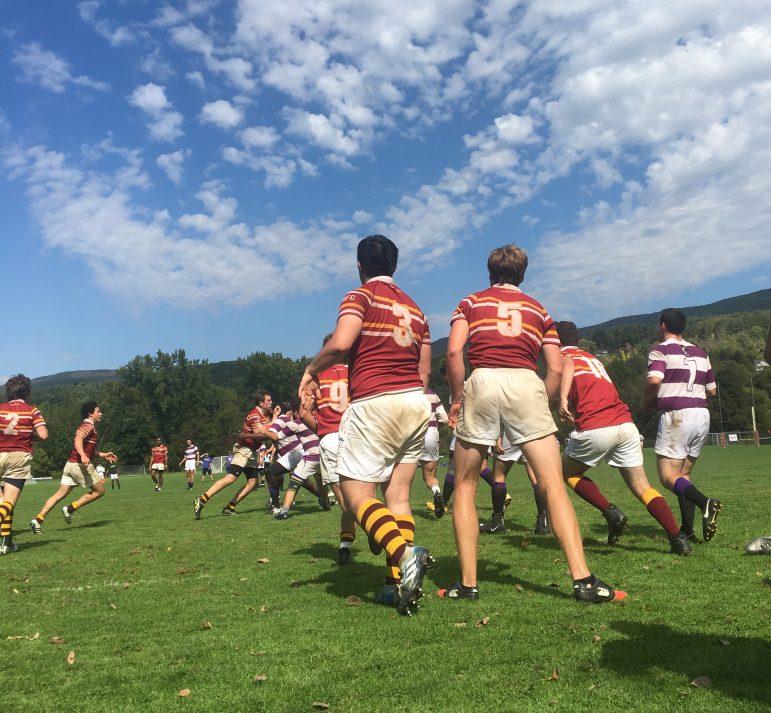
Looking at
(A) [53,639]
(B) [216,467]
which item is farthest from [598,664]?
(B) [216,467]

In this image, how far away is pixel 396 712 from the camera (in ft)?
8.57

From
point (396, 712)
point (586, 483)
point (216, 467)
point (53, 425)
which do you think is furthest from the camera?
point (53, 425)

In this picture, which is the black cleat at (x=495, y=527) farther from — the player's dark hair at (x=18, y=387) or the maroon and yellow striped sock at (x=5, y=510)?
the player's dark hair at (x=18, y=387)

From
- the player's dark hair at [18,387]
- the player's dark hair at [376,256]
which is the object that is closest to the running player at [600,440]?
the player's dark hair at [376,256]

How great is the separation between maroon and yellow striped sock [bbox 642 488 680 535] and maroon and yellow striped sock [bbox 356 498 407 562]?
2879 millimetres

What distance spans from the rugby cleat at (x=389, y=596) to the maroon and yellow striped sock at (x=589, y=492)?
8.79 ft

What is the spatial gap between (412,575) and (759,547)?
3.49 m

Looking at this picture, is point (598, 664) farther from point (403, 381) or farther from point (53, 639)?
point (53, 639)

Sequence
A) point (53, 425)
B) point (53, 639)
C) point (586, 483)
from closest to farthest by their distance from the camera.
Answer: point (53, 639) → point (586, 483) → point (53, 425)

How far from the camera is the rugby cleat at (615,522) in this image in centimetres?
624

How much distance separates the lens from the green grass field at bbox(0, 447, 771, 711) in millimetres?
2799

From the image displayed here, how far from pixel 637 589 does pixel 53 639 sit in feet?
12.7

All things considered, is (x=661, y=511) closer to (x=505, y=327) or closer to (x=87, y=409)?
(x=505, y=327)

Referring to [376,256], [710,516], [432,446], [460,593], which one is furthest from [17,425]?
[710,516]
